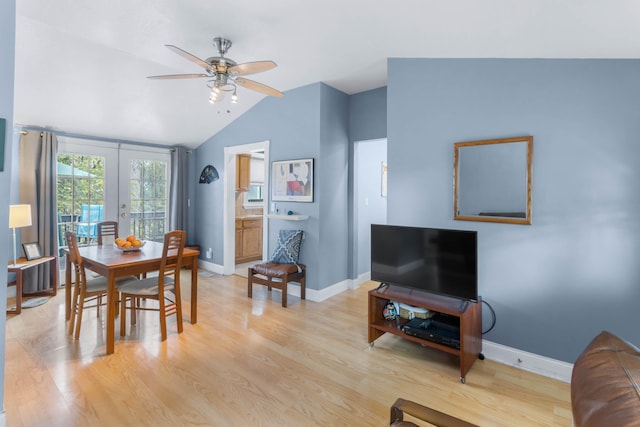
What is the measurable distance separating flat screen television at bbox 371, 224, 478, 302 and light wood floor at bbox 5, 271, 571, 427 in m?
0.61

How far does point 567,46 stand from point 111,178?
5582 mm

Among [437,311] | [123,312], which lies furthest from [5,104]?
[437,311]

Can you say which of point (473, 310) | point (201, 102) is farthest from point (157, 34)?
point (473, 310)

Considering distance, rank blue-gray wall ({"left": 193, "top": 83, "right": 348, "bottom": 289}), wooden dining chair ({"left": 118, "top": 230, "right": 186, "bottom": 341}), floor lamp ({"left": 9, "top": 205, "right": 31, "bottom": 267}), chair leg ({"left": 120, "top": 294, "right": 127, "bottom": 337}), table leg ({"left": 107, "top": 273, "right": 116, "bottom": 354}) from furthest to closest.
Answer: blue-gray wall ({"left": 193, "top": 83, "right": 348, "bottom": 289}), floor lamp ({"left": 9, "top": 205, "right": 31, "bottom": 267}), chair leg ({"left": 120, "top": 294, "right": 127, "bottom": 337}), wooden dining chair ({"left": 118, "top": 230, "right": 186, "bottom": 341}), table leg ({"left": 107, "top": 273, "right": 116, "bottom": 354})

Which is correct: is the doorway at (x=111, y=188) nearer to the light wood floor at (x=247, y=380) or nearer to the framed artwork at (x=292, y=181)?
the light wood floor at (x=247, y=380)

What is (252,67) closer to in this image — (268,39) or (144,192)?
(268,39)

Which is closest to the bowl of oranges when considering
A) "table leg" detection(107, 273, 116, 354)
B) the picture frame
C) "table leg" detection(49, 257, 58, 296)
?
"table leg" detection(107, 273, 116, 354)

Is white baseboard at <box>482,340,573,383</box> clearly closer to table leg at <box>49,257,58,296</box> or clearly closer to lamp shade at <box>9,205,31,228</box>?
lamp shade at <box>9,205,31,228</box>

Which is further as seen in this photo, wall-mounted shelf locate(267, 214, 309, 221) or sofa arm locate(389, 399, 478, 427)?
wall-mounted shelf locate(267, 214, 309, 221)

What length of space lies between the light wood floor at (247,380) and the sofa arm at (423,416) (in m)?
0.82

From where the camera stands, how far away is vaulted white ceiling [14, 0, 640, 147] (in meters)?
1.96

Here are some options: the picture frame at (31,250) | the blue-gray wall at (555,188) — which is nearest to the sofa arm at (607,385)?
the blue-gray wall at (555,188)

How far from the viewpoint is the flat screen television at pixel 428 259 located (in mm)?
2361

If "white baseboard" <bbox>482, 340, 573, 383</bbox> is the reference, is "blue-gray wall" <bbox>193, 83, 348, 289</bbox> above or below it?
above
